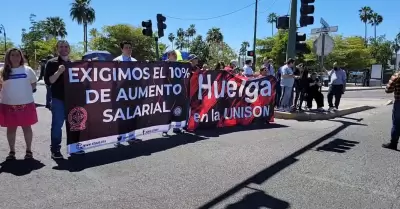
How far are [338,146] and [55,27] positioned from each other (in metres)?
93.5

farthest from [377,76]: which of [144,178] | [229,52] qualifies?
[144,178]

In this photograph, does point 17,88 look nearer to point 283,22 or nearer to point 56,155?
point 56,155

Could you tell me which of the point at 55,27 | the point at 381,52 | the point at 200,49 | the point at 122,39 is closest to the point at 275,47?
the point at 200,49

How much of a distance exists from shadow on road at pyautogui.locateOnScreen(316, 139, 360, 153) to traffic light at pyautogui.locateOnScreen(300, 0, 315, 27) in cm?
517

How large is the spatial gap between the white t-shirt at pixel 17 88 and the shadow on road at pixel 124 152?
1049 mm

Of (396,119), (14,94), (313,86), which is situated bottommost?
(396,119)

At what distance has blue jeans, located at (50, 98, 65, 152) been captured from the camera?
582cm

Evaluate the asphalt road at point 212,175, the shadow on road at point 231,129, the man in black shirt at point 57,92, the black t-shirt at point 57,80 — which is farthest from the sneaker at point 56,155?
the shadow on road at point 231,129

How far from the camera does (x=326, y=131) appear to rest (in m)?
8.98

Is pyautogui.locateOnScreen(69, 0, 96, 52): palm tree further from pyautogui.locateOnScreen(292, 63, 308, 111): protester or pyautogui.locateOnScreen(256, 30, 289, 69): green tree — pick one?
pyautogui.locateOnScreen(292, 63, 308, 111): protester

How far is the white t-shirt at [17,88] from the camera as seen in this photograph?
561 centimetres

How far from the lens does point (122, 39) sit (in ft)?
195

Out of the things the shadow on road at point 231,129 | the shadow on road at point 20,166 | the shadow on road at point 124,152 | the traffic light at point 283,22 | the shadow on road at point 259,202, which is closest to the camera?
the shadow on road at point 259,202

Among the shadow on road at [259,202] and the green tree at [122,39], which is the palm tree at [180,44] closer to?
the green tree at [122,39]
